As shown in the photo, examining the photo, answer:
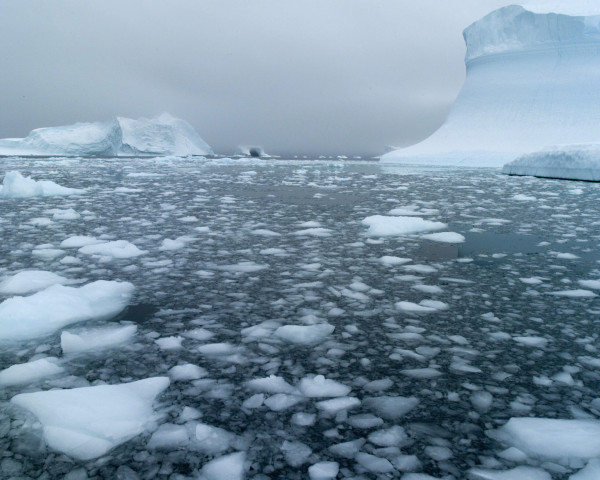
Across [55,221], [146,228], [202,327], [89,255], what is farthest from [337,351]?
[55,221]

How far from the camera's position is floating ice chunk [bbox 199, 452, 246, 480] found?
0.99m

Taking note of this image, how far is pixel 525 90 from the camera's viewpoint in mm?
27312

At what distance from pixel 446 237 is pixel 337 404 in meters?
A: 2.90

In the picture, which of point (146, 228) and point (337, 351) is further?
point (146, 228)

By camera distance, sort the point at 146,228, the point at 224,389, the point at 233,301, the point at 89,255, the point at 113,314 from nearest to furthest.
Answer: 1. the point at 224,389
2. the point at 113,314
3. the point at 233,301
4. the point at 89,255
5. the point at 146,228

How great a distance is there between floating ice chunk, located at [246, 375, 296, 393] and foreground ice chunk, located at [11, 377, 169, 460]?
29 centimetres

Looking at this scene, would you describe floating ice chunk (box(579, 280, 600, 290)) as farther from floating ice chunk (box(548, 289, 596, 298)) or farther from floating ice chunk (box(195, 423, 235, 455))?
floating ice chunk (box(195, 423, 235, 455))

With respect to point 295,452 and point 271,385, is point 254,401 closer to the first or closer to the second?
point 271,385

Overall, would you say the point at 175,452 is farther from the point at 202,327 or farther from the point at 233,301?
the point at 233,301

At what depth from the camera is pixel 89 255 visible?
3.12m

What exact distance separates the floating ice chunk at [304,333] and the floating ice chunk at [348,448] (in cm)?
64

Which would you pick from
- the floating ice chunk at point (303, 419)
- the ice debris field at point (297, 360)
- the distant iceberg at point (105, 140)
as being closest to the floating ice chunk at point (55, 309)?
the ice debris field at point (297, 360)

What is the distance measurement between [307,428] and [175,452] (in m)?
0.35

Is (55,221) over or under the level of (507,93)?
under
